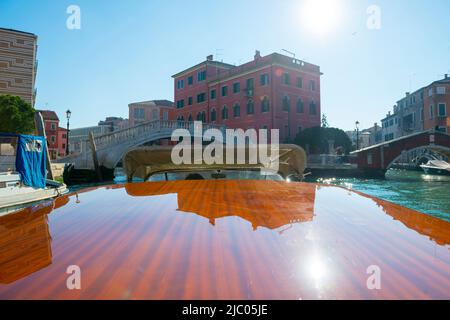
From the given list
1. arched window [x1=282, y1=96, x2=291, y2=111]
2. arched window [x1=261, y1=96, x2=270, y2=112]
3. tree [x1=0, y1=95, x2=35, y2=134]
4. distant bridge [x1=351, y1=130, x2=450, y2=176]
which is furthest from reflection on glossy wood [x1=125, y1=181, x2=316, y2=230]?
arched window [x1=282, y1=96, x2=291, y2=111]

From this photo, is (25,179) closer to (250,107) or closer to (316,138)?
(250,107)

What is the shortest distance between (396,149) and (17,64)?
26461 millimetres

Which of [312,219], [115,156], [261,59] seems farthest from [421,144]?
[312,219]

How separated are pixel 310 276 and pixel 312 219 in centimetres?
51

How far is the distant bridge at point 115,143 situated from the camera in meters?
15.6

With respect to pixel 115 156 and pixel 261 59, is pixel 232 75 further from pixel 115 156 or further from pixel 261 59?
pixel 115 156

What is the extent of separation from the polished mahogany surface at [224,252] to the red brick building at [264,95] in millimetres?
22185

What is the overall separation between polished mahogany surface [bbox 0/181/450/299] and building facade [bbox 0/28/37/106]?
24.4 m

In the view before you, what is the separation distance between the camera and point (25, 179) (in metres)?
7.10

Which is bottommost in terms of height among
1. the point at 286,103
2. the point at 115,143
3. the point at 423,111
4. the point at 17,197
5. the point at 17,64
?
the point at 17,197

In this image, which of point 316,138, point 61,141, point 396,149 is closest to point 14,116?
point 316,138

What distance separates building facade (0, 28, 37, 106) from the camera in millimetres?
21000

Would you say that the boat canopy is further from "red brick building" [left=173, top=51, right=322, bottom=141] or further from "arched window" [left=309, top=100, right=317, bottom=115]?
"arched window" [left=309, top=100, right=317, bottom=115]

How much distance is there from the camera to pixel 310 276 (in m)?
0.61
